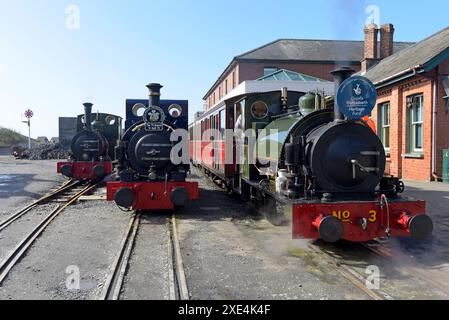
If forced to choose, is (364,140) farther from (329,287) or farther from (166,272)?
(166,272)

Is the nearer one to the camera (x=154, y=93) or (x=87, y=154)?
(x=154, y=93)

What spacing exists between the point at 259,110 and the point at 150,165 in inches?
106

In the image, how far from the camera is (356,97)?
606 centimetres

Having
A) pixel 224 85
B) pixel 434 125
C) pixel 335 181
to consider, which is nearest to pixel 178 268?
pixel 335 181

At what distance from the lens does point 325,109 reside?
6.91 meters

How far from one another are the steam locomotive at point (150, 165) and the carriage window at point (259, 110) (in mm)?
2004

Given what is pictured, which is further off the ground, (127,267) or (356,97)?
(356,97)

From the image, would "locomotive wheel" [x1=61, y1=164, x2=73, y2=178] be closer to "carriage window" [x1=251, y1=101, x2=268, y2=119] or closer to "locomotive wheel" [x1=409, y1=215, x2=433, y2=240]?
"carriage window" [x1=251, y1=101, x2=268, y2=119]

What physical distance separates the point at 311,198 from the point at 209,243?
1.84 meters

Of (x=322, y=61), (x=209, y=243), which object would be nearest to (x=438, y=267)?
(x=209, y=243)

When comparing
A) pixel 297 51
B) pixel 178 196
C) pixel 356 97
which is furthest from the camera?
pixel 297 51

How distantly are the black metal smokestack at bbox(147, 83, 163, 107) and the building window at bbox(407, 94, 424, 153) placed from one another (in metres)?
8.56

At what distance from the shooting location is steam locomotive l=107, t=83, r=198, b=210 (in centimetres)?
931

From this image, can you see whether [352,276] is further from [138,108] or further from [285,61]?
[285,61]
